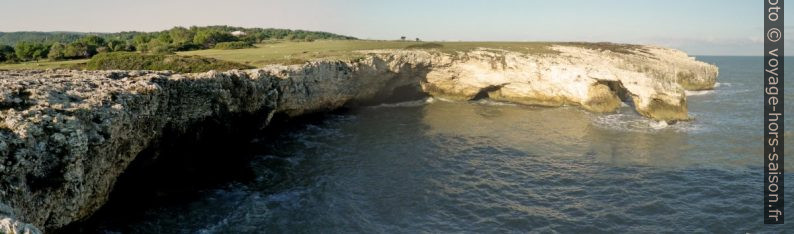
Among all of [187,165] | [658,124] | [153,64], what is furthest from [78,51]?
[658,124]

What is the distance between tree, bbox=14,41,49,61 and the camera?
4103 cm

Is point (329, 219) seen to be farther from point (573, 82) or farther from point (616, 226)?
point (573, 82)

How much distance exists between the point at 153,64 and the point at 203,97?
1049 centimetres

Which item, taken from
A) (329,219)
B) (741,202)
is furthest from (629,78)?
(329,219)

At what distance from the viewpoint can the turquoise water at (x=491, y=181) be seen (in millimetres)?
16812

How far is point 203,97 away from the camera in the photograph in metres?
22.5

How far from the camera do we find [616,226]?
54.6 feet

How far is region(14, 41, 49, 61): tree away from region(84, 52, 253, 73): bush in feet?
55.6

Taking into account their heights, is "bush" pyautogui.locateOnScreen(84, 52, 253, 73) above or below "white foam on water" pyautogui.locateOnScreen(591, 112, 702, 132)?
above

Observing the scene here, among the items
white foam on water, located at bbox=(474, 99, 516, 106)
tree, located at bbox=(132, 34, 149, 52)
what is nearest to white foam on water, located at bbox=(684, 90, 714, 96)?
white foam on water, located at bbox=(474, 99, 516, 106)

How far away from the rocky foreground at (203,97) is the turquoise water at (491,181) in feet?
8.55

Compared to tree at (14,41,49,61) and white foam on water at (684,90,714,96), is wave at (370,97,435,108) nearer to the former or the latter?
tree at (14,41,49,61)

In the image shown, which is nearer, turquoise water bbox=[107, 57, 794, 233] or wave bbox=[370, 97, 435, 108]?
turquoise water bbox=[107, 57, 794, 233]

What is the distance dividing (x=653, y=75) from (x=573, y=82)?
6.63 meters
